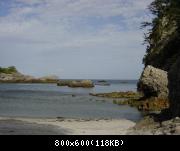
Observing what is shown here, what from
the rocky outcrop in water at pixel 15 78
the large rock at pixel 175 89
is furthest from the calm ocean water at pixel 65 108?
the rocky outcrop in water at pixel 15 78

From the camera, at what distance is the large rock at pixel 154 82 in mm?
44031

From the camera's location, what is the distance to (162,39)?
199ft

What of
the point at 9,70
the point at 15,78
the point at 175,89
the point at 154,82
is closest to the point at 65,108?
the point at 154,82

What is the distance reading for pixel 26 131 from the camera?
23625 millimetres

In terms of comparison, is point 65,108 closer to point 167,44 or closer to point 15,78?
point 167,44

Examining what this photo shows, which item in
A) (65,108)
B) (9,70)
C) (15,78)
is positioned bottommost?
(65,108)

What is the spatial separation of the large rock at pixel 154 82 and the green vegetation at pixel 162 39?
113 inches

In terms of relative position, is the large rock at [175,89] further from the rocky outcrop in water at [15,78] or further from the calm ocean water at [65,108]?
the rocky outcrop in water at [15,78]

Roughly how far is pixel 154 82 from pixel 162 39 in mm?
16944

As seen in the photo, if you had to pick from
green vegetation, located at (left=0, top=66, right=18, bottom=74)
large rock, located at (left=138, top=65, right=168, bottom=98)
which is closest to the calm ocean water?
large rock, located at (left=138, top=65, right=168, bottom=98)
